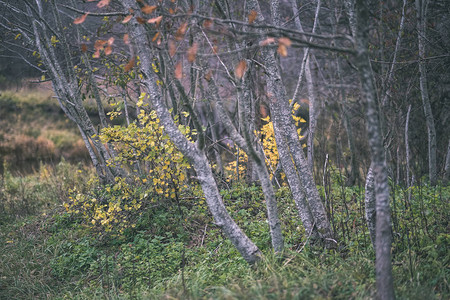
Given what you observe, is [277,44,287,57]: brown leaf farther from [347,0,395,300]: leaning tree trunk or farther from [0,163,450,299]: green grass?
[0,163,450,299]: green grass

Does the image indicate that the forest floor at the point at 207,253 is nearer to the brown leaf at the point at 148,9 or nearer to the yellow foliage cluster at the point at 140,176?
the yellow foliage cluster at the point at 140,176

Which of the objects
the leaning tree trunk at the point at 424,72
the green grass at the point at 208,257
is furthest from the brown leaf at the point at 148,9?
the leaning tree trunk at the point at 424,72

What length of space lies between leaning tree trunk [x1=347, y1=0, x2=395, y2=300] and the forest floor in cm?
33

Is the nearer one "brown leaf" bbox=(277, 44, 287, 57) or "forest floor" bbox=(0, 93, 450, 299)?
"brown leaf" bbox=(277, 44, 287, 57)

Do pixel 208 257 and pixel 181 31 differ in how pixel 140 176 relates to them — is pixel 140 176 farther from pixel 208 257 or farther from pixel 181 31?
pixel 181 31

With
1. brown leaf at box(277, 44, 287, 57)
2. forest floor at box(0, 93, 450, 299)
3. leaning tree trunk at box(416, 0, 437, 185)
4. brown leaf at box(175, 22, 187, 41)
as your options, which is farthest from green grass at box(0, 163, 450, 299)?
brown leaf at box(175, 22, 187, 41)

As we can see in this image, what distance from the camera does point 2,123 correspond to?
1384 cm

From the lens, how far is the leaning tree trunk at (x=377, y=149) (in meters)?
2.30

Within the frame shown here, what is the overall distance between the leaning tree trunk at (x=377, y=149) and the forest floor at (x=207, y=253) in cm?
33

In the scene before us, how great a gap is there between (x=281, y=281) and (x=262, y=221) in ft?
6.11

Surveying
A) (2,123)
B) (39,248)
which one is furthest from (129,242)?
(2,123)

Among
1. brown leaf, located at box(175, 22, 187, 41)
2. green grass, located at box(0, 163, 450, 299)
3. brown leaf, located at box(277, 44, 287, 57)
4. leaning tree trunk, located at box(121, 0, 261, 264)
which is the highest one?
brown leaf, located at box(175, 22, 187, 41)

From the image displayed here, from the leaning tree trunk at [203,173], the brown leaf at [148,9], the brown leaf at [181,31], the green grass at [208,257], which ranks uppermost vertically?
the brown leaf at [148,9]

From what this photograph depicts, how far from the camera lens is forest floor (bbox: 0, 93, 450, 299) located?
2863mm
